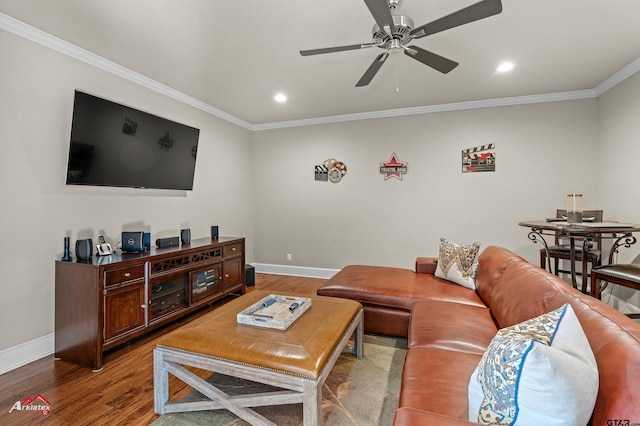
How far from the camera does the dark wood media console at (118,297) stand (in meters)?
2.25

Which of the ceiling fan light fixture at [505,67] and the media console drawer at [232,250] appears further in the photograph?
the media console drawer at [232,250]

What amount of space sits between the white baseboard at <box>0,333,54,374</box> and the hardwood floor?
60 mm

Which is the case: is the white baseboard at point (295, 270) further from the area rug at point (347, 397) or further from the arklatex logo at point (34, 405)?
the arklatex logo at point (34, 405)

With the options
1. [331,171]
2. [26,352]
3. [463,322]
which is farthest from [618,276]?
[26,352]

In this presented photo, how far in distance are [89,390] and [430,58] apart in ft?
11.0

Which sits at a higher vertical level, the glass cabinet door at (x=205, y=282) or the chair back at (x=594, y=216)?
the chair back at (x=594, y=216)

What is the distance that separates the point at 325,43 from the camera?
2564 millimetres

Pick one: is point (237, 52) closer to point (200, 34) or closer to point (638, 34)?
point (200, 34)

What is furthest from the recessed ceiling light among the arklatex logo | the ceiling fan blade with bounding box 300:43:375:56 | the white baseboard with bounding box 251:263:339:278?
the arklatex logo

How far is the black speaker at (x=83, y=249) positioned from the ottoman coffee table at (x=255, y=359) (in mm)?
1321

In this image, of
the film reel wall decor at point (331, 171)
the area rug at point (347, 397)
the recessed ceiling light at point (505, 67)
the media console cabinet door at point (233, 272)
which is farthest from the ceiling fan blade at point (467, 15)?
the media console cabinet door at point (233, 272)

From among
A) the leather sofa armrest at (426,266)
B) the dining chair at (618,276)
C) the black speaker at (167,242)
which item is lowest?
the leather sofa armrest at (426,266)

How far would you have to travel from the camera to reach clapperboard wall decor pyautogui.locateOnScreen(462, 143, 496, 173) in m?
4.07

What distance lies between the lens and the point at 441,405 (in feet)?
3.78
